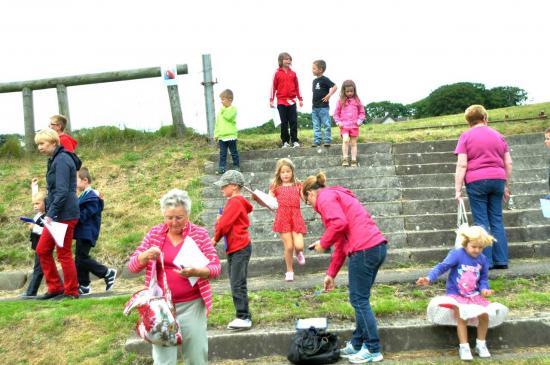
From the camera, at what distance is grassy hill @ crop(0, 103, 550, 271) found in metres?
8.44

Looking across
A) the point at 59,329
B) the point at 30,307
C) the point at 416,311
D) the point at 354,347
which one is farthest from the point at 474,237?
the point at 30,307

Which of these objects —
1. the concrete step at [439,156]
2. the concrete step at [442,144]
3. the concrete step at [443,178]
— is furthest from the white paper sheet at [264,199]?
the concrete step at [442,144]

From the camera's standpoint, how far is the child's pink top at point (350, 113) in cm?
974

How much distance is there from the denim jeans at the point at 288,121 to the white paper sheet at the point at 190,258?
7394 millimetres

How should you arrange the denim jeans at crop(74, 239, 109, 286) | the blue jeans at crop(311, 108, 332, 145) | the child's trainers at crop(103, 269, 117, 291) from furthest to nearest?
the blue jeans at crop(311, 108, 332, 145) < the child's trainers at crop(103, 269, 117, 291) < the denim jeans at crop(74, 239, 109, 286)

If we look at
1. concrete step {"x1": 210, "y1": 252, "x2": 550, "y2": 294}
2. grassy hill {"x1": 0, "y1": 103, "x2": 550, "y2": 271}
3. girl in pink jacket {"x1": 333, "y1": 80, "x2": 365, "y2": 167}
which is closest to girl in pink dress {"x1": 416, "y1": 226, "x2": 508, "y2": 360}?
concrete step {"x1": 210, "y1": 252, "x2": 550, "y2": 294}

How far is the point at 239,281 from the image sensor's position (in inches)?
207

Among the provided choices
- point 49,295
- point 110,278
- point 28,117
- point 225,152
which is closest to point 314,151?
point 225,152

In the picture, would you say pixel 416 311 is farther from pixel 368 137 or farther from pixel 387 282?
pixel 368 137

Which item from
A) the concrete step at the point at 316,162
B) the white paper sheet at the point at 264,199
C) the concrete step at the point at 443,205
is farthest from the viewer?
the concrete step at the point at 316,162

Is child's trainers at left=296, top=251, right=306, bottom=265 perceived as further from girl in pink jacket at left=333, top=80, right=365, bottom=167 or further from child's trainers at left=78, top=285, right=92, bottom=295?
girl in pink jacket at left=333, top=80, right=365, bottom=167

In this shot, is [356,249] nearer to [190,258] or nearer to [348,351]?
[348,351]

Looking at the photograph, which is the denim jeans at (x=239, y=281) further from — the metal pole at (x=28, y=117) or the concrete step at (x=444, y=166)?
the metal pole at (x=28, y=117)

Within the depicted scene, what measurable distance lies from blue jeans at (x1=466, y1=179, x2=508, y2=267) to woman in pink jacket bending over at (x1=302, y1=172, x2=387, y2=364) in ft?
8.05
